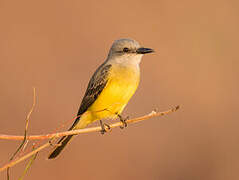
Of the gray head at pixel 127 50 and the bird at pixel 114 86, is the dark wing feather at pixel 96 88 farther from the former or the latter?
the gray head at pixel 127 50

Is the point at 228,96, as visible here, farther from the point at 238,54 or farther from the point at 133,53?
the point at 133,53

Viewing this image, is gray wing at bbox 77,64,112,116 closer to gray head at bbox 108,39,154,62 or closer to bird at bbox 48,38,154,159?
bird at bbox 48,38,154,159

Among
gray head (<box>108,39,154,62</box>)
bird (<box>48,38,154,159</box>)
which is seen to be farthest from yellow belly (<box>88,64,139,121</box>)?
gray head (<box>108,39,154,62</box>)

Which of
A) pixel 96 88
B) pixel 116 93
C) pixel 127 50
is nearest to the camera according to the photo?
pixel 116 93

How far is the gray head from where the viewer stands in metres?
3.70

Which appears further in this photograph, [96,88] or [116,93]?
[96,88]

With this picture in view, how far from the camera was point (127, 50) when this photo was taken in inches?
148

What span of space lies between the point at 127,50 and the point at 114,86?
0.43 metres

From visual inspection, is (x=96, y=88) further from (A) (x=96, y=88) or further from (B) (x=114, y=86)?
(B) (x=114, y=86)

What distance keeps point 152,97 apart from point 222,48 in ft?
6.27

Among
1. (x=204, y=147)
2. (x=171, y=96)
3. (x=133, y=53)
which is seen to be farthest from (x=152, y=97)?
(x=133, y=53)

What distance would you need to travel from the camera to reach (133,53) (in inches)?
146

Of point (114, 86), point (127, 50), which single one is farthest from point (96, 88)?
point (127, 50)

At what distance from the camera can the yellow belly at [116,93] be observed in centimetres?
346
